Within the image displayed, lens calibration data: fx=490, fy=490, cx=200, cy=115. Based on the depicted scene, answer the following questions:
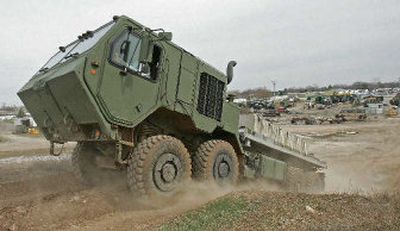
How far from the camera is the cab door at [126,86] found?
23.6ft

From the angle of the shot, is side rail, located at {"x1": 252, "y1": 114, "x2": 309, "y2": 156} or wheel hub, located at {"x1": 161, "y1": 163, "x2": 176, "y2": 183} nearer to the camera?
wheel hub, located at {"x1": 161, "y1": 163, "x2": 176, "y2": 183}

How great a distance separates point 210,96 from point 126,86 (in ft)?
7.61

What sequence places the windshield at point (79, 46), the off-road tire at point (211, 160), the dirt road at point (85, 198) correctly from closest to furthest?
the dirt road at point (85, 198) → the windshield at point (79, 46) → the off-road tire at point (211, 160)

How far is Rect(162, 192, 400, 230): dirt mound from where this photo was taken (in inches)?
225

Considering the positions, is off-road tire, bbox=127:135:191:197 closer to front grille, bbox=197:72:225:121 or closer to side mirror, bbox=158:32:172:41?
front grille, bbox=197:72:225:121

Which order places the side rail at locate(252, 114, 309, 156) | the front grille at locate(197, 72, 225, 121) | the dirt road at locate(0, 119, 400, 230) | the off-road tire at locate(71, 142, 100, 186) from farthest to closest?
1. the side rail at locate(252, 114, 309, 156)
2. the off-road tire at locate(71, 142, 100, 186)
3. the front grille at locate(197, 72, 225, 121)
4. the dirt road at locate(0, 119, 400, 230)

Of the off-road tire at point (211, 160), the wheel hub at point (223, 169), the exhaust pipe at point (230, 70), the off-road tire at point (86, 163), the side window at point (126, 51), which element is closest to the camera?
the side window at point (126, 51)

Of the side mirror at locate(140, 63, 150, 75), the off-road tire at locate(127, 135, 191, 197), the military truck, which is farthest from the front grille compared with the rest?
the side mirror at locate(140, 63, 150, 75)

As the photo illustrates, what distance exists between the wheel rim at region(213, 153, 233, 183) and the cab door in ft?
6.49

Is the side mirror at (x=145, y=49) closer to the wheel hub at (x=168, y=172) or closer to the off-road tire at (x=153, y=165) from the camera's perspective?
the off-road tire at (x=153, y=165)

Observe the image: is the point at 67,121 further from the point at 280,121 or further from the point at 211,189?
the point at 280,121

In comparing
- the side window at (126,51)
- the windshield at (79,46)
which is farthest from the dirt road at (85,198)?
the windshield at (79,46)

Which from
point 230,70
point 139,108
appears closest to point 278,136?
point 230,70

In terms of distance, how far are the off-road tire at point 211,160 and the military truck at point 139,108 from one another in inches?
0.7
